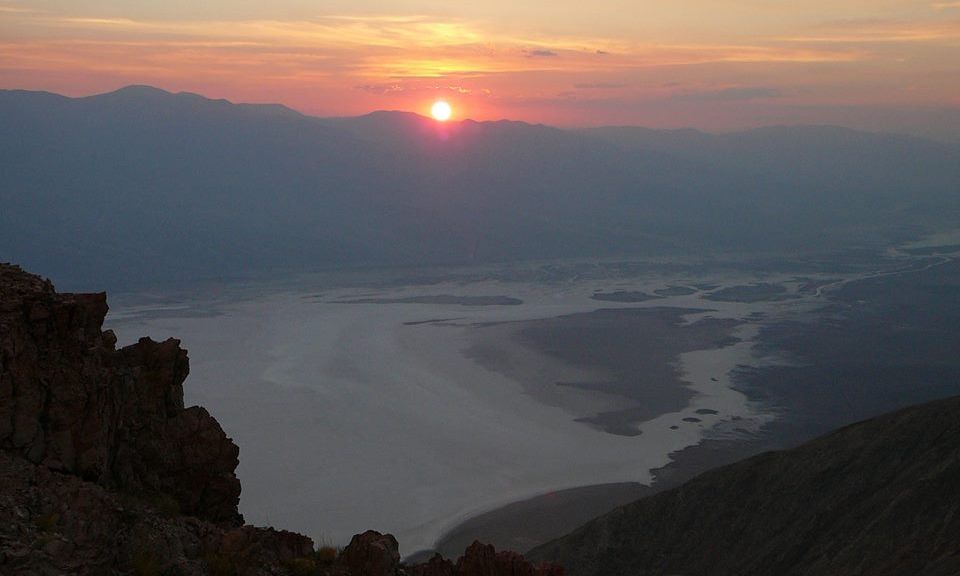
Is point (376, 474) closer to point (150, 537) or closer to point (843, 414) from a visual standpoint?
point (843, 414)

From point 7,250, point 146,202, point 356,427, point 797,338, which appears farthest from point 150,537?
point 146,202

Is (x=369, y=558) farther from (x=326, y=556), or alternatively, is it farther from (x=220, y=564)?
(x=220, y=564)

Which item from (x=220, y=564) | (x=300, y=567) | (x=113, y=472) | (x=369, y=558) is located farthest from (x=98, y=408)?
(x=369, y=558)

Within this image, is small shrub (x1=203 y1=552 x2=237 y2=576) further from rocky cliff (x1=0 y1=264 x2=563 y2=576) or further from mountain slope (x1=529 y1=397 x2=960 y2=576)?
mountain slope (x1=529 y1=397 x2=960 y2=576)

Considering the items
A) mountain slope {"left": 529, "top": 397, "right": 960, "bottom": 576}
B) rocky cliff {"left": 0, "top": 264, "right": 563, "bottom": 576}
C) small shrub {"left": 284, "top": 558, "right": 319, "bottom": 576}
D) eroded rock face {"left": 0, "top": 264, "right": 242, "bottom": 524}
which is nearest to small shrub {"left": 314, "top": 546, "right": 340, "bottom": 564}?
rocky cliff {"left": 0, "top": 264, "right": 563, "bottom": 576}

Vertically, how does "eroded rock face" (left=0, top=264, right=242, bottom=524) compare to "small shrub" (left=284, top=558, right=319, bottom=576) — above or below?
above

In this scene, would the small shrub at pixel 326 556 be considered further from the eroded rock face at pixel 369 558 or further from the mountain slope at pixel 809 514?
the mountain slope at pixel 809 514
